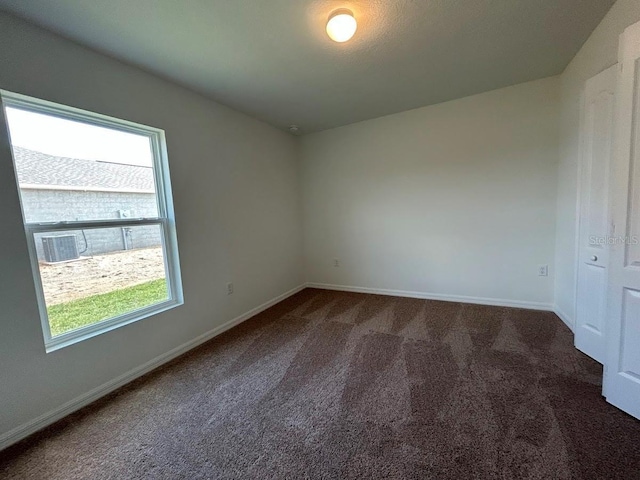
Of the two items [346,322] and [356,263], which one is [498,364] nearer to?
[346,322]

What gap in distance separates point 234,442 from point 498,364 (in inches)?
79.7

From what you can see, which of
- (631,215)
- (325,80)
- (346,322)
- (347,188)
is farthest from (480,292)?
(325,80)

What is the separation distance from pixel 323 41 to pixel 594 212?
2512 millimetres

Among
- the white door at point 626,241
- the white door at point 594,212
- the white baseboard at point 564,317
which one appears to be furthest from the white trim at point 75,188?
the white baseboard at point 564,317

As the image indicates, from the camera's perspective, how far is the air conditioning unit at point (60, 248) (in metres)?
1.75

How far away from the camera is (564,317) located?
2.74 m

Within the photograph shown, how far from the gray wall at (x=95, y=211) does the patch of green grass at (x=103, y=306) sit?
36 cm

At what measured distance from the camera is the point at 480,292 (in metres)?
3.38

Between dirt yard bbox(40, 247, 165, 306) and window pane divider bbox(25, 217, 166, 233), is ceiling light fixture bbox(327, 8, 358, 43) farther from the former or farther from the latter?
dirt yard bbox(40, 247, 165, 306)

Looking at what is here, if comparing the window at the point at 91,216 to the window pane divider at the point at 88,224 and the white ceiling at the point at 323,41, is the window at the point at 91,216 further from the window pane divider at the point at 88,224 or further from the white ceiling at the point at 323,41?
the white ceiling at the point at 323,41

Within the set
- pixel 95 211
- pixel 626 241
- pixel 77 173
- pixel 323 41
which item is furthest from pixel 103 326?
pixel 626 241

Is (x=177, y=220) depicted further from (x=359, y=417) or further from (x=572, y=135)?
(x=572, y=135)

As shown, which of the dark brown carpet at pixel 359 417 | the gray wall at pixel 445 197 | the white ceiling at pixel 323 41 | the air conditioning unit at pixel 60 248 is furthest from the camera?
the gray wall at pixel 445 197

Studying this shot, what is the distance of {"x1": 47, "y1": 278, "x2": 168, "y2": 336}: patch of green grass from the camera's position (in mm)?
1812
